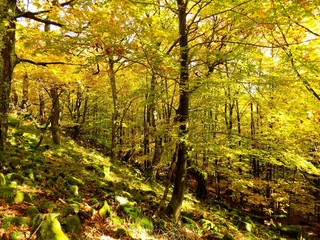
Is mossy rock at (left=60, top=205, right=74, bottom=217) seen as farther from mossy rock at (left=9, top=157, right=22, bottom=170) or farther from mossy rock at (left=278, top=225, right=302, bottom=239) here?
mossy rock at (left=278, top=225, right=302, bottom=239)

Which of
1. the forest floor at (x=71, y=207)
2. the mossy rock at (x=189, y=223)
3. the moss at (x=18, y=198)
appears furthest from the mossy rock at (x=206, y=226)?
the moss at (x=18, y=198)

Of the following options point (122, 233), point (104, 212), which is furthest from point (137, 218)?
point (122, 233)

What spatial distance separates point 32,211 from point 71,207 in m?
0.91

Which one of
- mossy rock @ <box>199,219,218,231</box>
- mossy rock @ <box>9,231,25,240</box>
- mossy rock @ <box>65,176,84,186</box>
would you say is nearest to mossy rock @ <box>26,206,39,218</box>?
mossy rock @ <box>9,231,25,240</box>

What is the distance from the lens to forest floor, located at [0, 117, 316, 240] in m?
4.39

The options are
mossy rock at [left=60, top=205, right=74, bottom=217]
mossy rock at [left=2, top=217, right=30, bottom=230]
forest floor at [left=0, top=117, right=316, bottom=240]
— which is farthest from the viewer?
mossy rock at [left=60, top=205, right=74, bottom=217]

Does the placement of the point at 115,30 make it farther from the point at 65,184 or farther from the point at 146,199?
the point at 146,199

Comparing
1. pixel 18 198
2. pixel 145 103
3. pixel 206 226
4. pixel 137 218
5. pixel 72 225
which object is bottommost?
pixel 206 226

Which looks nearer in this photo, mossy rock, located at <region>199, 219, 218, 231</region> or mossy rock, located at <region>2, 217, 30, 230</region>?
mossy rock, located at <region>2, 217, 30, 230</region>

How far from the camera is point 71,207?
567cm

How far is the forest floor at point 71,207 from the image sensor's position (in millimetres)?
4395

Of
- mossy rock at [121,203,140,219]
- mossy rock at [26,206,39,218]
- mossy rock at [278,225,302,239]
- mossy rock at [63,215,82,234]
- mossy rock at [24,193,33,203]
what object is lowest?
mossy rock at [278,225,302,239]

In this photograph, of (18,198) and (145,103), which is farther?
(145,103)

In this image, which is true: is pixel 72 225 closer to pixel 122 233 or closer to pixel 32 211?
pixel 32 211
